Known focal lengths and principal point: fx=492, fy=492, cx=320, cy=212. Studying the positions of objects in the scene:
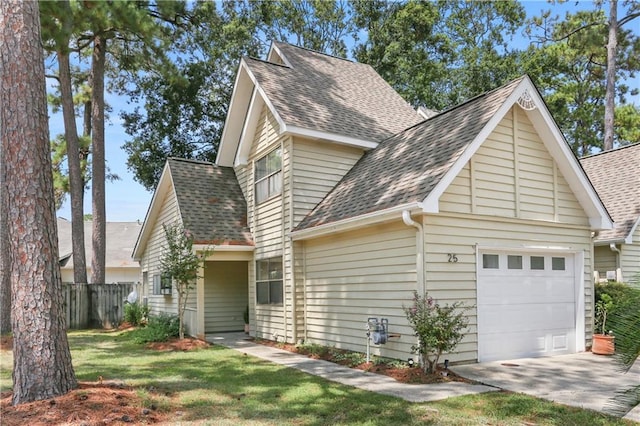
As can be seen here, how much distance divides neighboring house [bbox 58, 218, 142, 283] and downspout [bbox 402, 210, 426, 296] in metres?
24.5

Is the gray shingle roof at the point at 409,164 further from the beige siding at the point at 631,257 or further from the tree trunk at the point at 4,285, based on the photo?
the tree trunk at the point at 4,285

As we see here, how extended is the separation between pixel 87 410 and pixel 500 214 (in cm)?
740

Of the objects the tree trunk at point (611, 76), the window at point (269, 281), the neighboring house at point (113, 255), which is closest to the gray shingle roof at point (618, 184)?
the tree trunk at point (611, 76)

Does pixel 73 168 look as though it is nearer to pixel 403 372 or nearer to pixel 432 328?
pixel 403 372

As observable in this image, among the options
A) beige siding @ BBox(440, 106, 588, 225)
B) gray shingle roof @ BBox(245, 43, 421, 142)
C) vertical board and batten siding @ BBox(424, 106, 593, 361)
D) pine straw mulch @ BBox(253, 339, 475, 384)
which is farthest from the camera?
gray shingle roof @ BBox(245, 43, 421, 142)

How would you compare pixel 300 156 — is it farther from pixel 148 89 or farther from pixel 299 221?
pixel 148 89

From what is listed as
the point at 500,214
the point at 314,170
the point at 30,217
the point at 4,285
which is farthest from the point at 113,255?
the point at 500,214

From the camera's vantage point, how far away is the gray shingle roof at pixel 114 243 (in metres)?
30.2

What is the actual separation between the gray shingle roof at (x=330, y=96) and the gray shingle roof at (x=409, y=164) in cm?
131

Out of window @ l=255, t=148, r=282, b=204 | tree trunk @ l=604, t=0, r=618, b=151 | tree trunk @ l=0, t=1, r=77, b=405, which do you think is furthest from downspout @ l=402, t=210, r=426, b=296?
tree trunk @ l=604, t=0, r=618, b=151

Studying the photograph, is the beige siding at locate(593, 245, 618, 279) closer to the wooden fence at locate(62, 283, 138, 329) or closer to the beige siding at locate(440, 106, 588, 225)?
the beige siding at locate(440, 106, 588, 225)

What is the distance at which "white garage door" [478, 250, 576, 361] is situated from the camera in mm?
8945

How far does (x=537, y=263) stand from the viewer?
389 inches

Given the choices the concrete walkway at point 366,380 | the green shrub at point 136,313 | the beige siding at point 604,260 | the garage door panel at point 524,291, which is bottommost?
the green shrub at point 136,313
